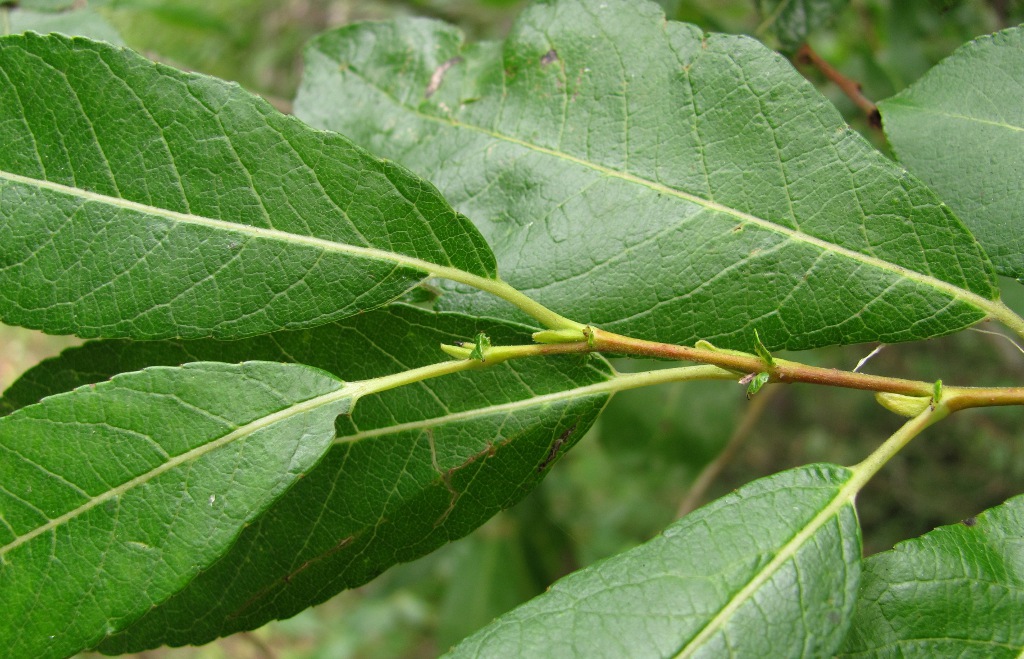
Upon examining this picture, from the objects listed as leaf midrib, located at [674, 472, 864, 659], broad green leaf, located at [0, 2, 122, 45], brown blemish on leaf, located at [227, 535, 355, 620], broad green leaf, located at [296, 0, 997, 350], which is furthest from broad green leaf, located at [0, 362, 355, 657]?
broad green leaf, located at [0, 2, 122, 45]

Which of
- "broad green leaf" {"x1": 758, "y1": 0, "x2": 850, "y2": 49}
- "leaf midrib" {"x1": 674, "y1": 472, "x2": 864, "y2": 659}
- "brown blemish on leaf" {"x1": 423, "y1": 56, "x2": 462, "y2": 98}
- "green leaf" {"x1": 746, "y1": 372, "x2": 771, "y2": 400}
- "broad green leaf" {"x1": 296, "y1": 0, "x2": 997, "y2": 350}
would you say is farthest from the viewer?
"broad green leaf" {"x1": 758, "y1": 0, "x2": 850, "y2": 49}

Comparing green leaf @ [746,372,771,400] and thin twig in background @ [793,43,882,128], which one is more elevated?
thin twig in background @ [793,43,882,128]

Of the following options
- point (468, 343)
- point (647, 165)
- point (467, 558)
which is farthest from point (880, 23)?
point (467, 558)

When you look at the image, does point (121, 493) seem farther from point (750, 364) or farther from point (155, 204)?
point (750, 364)

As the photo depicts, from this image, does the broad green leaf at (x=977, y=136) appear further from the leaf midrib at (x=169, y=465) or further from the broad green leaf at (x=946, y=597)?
the leaf midrib at (x=169, y=465)

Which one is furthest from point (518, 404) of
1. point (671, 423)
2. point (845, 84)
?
point (671, 423)

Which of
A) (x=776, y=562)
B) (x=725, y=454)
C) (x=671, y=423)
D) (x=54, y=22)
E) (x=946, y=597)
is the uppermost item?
(x=54, y=22)

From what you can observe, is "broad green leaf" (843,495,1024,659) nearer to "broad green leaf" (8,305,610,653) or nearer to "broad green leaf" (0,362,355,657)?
"broad green leaf" (8,305,610,653)
